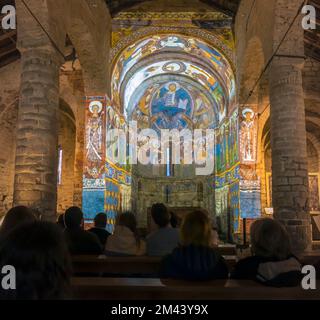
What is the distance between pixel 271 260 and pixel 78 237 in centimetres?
275

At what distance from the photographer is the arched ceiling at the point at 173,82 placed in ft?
53.6

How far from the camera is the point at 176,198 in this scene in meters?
22.3

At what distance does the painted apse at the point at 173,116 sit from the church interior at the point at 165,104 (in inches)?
2.3

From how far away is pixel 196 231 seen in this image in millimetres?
2967

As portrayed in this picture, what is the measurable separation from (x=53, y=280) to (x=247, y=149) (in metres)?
13.9

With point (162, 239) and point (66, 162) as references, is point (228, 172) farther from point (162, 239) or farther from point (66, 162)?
point (162, 239)

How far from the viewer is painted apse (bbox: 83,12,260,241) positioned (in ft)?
47.1

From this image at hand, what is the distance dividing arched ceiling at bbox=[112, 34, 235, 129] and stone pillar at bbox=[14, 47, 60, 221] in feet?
24.5

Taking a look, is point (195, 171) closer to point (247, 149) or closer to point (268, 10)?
point (247, 149)

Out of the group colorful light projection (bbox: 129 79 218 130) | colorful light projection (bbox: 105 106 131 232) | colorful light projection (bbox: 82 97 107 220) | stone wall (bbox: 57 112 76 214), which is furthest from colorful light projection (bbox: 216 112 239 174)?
stone wall (bbox: 57 112 76 214)

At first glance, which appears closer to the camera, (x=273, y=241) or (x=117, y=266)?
(x=273, y=241)

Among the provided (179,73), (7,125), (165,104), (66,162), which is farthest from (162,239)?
(165,104)

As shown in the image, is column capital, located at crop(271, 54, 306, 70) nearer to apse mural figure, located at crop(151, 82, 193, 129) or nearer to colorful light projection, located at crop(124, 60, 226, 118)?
colorful light projection, located at crop(124, 60, 226, 118)
